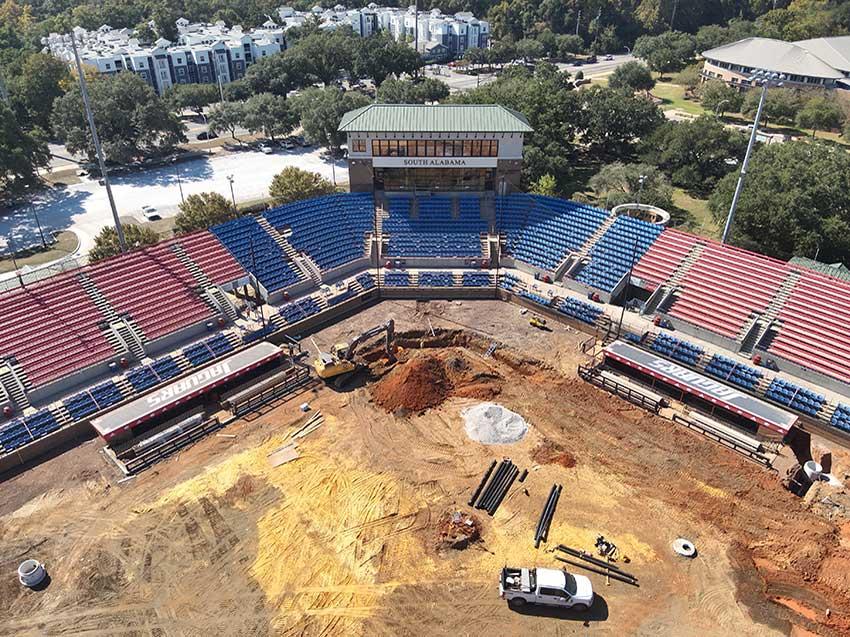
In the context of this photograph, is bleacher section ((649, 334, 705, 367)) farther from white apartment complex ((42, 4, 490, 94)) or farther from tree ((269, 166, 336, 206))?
white apartment complex ((42, 4, 490, 94))

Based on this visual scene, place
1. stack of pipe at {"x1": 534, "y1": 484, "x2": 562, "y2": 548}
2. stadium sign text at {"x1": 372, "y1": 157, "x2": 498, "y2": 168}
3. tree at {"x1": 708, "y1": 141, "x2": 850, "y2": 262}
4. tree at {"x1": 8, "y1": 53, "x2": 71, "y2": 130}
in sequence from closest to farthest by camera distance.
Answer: stack of pipe at {"x1": 534, "y1": 484, "x2": 562, "y2": 548} → tree at {"x1": 708, "y1": 141, "x2": 850, "y2": 262} → stadium sign text at {"x1": 372, "y1": 157, "x2": 498, "y2": 168} → tree at {"x1": 8, "y1": 53, "x2": 71, "y2": 130}

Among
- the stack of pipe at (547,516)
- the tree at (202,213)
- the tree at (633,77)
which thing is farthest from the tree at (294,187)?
the tree at (633,77)

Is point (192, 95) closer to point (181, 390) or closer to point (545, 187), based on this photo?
point (545, 187)

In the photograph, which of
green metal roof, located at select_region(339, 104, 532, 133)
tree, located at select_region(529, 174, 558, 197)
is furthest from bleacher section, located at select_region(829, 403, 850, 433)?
tree, located at select_region(529, 174, 558, 197)

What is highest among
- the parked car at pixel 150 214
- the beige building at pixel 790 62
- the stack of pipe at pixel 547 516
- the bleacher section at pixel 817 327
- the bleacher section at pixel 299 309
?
the beige building at pixel 790 62

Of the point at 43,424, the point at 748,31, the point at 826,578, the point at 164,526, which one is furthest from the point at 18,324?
the point at 748,31

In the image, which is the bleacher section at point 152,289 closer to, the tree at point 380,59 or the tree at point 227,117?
the tree at point 227,117
